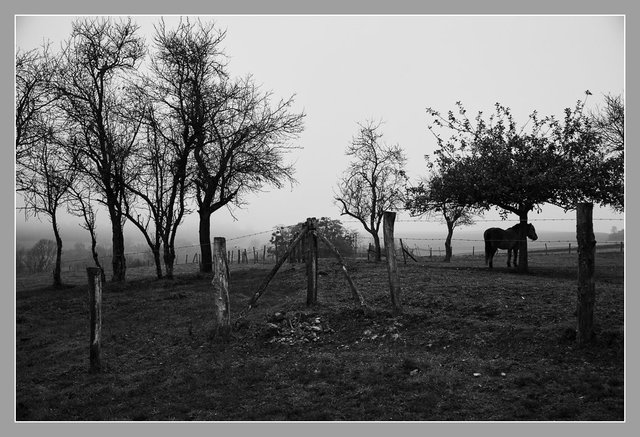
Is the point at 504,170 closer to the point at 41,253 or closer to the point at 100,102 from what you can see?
the point at 100,102

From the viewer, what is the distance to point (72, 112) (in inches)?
941

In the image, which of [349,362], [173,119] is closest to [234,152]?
[173,119]

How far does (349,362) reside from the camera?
9414 mm

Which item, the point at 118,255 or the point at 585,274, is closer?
the point at 585,274

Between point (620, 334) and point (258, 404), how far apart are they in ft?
22.5

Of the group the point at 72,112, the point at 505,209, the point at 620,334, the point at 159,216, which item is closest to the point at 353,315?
the point at 620,334

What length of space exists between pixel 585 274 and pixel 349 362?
493 cm

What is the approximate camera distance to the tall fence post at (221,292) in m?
11.4

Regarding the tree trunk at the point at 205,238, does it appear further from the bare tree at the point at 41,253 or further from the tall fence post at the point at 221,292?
the bare tree at the point at 41,253

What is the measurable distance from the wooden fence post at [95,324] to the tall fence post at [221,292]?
253cm

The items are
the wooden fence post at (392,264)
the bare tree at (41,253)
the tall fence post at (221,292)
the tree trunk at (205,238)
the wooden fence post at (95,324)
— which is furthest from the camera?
the bare tree at (41,253)

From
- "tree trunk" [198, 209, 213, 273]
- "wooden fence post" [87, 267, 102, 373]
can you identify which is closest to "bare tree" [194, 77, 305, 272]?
"tree trunk" [198, 209, 213, 273]

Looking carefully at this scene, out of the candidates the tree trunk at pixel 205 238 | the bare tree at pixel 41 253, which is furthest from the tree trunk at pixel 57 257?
the bare tree at pixel 41 253

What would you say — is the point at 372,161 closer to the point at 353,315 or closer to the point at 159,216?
the point at 159,216
